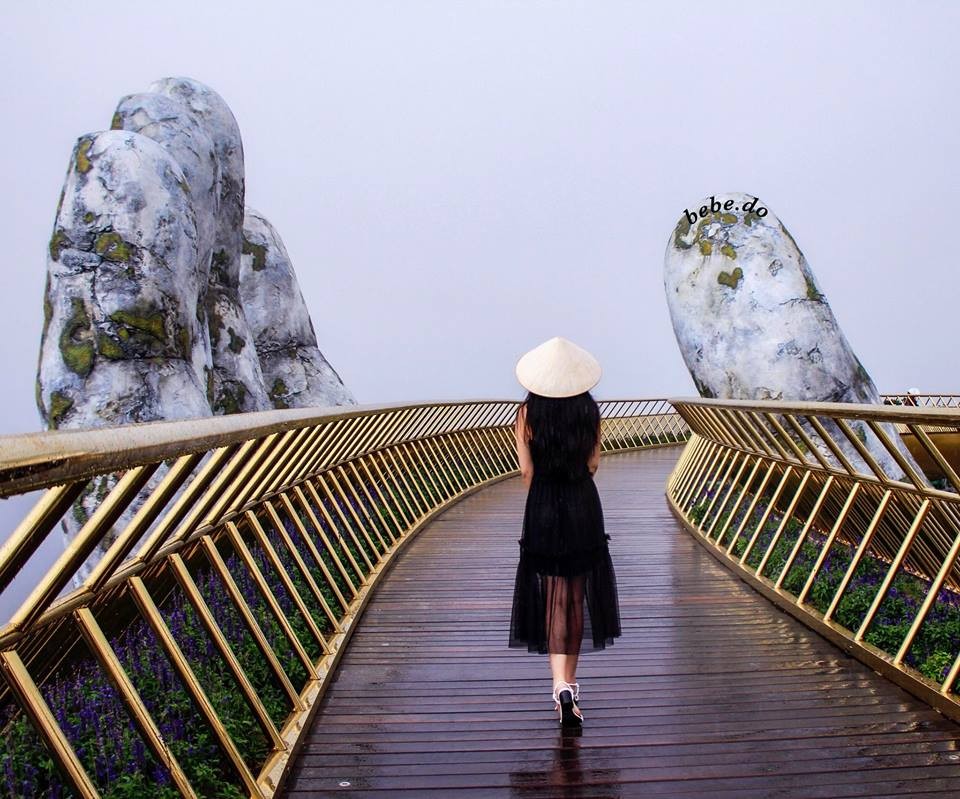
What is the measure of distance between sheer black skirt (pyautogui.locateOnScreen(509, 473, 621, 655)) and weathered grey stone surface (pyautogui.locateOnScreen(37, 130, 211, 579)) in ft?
17.7

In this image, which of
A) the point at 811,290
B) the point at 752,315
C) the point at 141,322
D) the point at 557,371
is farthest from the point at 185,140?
the point at 557,371

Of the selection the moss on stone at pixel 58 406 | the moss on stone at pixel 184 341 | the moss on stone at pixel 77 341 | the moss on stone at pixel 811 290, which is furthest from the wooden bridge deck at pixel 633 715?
the moss on stone at pixel 811 290

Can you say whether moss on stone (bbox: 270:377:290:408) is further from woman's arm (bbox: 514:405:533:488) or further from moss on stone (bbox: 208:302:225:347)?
woman's arm (bbox: 514:405:533:488)

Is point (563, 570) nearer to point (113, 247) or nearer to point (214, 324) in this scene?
point (113, 247)

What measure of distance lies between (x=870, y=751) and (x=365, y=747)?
1728mm

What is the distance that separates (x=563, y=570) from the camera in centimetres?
410

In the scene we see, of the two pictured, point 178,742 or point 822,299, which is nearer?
point 178,742

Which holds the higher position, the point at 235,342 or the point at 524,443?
the point at 524,443

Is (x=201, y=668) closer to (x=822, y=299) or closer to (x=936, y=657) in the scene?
(x=936, y=657)

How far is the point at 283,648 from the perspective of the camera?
5117 mm

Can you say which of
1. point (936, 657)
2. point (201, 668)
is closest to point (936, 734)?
point (936, 657)

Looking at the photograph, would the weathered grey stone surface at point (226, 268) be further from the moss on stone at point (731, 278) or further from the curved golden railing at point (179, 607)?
the moss on stone at point (731, 278)

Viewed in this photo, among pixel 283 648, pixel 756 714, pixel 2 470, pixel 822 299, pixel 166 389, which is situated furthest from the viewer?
pixel 822 299

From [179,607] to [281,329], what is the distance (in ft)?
34.8
